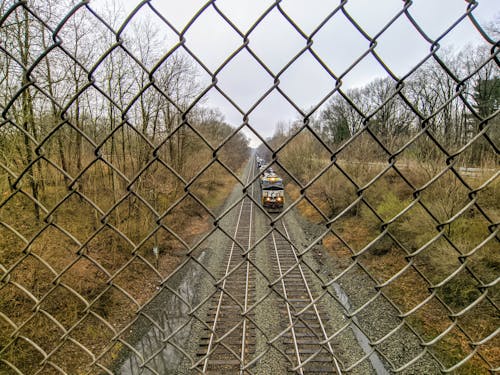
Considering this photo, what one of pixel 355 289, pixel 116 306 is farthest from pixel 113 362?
pixel 355 289

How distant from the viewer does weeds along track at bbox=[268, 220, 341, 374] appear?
5.78 m

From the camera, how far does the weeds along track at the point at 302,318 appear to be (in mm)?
5777

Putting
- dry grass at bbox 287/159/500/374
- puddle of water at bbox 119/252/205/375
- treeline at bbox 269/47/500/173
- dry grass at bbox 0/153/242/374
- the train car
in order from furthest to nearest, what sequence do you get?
1. the train car
2. dry grass at bbox 287/159/500/374
3. puddle of water at bbox 119/252/205/375
4. dry grass at bbox 0/153/242/374
5. treeline at bbox 269/47/500/173

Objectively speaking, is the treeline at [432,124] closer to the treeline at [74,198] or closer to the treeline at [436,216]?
the treeline at [436,216]

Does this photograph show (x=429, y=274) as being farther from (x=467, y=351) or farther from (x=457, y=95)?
(x=457, y=95)

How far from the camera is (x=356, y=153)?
45.9 ft

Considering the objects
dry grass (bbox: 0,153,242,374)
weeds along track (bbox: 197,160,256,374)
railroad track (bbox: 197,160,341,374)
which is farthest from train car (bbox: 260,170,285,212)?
dry grass (bbox: 0,153,242,374)

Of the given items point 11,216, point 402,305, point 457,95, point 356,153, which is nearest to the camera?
point 457,95

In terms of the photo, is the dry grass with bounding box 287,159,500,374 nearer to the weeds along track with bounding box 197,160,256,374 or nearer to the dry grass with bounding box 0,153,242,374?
the weeds along track with bounding box 197,160,256,374

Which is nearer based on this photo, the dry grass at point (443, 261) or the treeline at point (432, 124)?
the treeline at point (432, 124)

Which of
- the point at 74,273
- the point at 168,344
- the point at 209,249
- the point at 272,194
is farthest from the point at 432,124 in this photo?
the point at 272,194

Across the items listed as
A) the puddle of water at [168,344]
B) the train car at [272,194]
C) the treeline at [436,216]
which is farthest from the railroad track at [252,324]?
the train car at [272,194]

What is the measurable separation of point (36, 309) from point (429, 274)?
11260 millimetres

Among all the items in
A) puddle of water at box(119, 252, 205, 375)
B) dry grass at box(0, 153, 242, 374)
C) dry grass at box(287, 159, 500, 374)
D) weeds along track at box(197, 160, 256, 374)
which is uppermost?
dry grass at box(0, 153, 242, 374)
